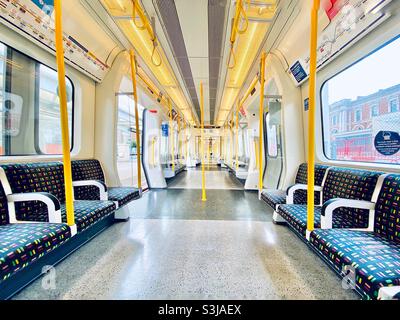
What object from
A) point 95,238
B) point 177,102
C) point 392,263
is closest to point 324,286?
point 392,263

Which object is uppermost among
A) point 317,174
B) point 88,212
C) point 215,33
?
point 215,33

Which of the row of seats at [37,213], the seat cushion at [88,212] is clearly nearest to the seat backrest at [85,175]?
the row of seats at [37,213]

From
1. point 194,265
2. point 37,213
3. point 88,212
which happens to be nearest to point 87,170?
point 37,213

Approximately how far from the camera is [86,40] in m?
2.79

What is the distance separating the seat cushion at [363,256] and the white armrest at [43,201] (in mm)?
2227

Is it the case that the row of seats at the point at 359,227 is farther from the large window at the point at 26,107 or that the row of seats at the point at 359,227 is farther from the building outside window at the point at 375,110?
the large window at the point at 26,107

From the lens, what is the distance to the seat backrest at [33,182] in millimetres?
1883

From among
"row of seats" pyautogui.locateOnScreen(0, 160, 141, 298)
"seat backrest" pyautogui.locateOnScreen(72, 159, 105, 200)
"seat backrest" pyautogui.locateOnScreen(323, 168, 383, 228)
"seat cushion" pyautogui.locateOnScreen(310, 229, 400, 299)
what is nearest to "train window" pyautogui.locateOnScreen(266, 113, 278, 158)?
"seat backrest" pyautogui.locateOnScreen(323, 168, 383, 228)

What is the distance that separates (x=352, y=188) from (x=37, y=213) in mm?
3456

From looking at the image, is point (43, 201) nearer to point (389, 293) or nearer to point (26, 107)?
point (26, 107)

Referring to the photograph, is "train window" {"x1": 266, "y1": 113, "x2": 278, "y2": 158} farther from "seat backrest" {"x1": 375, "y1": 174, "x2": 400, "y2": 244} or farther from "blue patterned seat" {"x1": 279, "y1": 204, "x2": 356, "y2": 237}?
"seat backrest" {"x1": 375, "y1": 174, "x2": 400, "y2": 244}

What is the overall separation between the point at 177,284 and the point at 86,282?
784 mm

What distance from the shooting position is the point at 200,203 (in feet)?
13.7

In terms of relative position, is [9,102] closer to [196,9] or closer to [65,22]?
[65,22]
